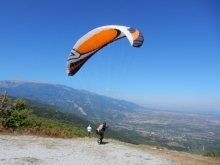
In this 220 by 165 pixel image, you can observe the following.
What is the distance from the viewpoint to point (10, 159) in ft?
33.1

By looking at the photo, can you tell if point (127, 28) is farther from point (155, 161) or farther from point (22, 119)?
point (22, 119)

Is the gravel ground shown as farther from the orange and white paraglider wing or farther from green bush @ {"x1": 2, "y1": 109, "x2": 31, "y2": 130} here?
green bush @ {"x1": 2, "y1": 109, "x2": 31, "y2": 130}

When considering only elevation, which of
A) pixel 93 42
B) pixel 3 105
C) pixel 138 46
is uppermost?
pixel 93 42

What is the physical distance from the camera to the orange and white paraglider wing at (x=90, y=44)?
→ 46.9 ft

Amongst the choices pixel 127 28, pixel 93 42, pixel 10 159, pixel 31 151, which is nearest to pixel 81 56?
pixel 93 42

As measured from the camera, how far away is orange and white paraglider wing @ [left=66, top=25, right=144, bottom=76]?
14289mm

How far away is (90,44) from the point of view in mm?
15281

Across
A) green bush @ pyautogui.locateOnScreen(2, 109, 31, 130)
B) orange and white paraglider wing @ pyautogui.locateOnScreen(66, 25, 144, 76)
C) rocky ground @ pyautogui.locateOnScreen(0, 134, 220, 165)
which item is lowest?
rocky ground @ pyautogui.locateOnScreen(0, 134, 220, 165)

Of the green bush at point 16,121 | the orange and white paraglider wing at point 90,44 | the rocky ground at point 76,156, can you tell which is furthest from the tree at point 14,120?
the orange and white paraglider wing at point 90,44

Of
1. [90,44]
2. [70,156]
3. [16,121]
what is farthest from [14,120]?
[90,44]

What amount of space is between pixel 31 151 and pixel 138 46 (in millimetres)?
8477

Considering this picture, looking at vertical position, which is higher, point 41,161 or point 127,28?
point 127,28

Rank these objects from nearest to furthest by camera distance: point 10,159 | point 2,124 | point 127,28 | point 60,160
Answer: point 10,159 → point 60,160 → point 127,28 → point 2,124

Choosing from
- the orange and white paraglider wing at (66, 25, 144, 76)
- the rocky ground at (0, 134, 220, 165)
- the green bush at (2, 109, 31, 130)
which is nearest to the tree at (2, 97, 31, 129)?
the green bush at (2, 109, 31, 130)
